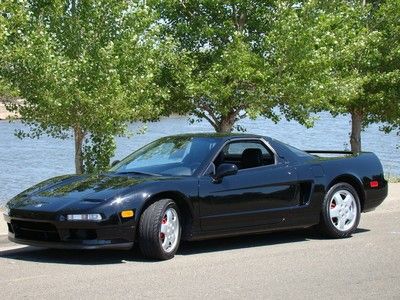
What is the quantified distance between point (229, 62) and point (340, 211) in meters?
8.53

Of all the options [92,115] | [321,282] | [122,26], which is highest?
[122,26]

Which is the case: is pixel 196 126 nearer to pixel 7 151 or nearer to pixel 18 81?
pixel 7 151

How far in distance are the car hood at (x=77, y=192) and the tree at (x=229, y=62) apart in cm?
929

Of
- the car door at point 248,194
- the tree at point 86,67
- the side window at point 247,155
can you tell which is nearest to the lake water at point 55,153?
the tree at point 86,67

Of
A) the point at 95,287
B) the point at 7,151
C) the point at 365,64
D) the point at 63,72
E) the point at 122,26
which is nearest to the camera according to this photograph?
the point at 95,287

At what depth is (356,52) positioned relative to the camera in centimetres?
2114

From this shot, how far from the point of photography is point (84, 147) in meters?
17.7

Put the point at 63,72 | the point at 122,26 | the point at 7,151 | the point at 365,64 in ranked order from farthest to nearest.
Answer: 1. the point at 7,151
2. the point at 365,64
3. the point at 122,26
4. the point at 63,72

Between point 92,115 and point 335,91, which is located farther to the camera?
point 335,91

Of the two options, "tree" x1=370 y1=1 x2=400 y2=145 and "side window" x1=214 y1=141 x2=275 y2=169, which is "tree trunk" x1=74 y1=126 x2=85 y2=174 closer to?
"side window" x1=214 y1=141 x2=275 y2=169

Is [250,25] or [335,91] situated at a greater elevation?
[250,25]

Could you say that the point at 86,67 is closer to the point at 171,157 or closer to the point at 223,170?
the point at 171,157

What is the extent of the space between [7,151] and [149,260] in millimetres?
29669

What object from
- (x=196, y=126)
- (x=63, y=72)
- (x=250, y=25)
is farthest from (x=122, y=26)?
(x=196, y=126)
